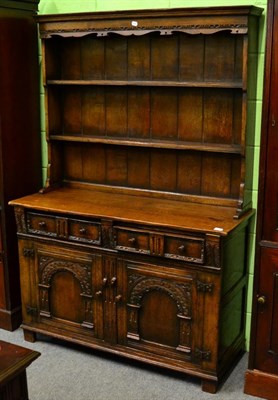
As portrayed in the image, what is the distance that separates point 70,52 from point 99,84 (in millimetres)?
355

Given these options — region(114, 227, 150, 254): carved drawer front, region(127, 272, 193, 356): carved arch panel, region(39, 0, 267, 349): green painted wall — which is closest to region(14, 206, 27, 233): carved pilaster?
region(114, 227, 150, 254): carved drawer front

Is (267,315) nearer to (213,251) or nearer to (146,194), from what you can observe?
(213,251)

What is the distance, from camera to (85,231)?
2.82m

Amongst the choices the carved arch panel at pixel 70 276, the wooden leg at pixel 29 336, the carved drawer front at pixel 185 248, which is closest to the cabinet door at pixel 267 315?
the carved drawer front at pixel 185 248

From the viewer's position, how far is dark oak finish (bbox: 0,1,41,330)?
10.0 ft

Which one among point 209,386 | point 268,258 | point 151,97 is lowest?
point 209,386

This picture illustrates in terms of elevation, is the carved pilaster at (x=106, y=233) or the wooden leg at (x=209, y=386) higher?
the carved pilaster at (x=106, y=233)

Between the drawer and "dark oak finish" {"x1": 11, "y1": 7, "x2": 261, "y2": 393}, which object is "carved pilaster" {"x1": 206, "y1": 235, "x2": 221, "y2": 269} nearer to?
"dark oak finish" {"x1": 11, "y1": 7, "x2": 261, "y2": 393}

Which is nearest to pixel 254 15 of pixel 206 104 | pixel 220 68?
pixel 220 68

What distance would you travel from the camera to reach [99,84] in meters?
2.95

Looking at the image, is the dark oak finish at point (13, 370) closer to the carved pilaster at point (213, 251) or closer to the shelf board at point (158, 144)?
the carved pilaster at point (213, 251)

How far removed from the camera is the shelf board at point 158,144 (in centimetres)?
274

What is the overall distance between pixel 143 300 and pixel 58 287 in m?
0.53

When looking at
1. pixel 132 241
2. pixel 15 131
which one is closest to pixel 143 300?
pixel 132 241
